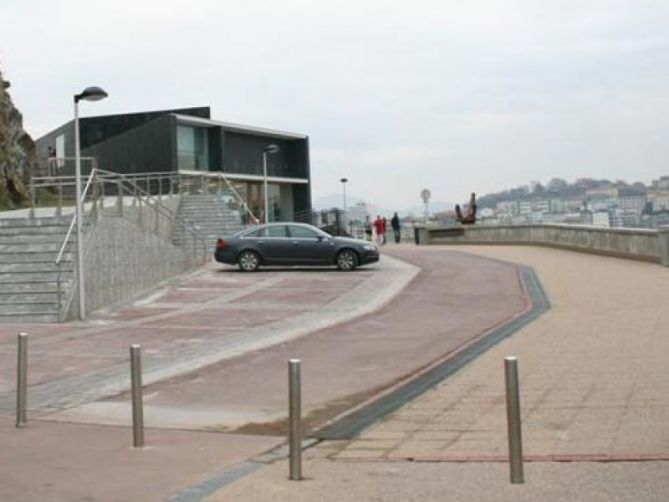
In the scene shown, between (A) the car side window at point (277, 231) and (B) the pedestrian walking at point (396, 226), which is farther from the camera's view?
(B) the pedestrian walking at point (396, 226)

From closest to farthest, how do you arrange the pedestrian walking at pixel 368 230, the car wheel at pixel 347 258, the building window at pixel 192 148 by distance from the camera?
the car wheel at pixel 347 258 → the pedestrian walking at pixel 368 230 → the building window at pixel 192 148

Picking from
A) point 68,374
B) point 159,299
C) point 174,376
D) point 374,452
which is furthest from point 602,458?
point 159,299

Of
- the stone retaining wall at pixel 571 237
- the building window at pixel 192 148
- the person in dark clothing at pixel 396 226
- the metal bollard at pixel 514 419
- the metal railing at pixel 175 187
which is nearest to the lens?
the metal bollard at pixel 514 419

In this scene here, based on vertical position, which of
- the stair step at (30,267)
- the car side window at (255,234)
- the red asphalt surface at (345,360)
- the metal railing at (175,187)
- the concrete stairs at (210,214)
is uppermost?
the metal railing at (175,187)

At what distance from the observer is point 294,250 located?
1062 inches

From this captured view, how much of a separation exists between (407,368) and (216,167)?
54184 mm

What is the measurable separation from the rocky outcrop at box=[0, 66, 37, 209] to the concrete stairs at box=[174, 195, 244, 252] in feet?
20.8

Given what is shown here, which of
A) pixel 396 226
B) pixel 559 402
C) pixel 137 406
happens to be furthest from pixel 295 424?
pixel 396 226

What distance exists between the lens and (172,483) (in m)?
6.40

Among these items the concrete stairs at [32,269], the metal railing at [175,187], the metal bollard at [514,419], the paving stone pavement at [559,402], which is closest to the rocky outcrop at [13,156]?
the metal railing at [175,187]

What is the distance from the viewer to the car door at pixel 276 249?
88.5 feet

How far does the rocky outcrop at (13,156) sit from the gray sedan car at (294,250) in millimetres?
12354

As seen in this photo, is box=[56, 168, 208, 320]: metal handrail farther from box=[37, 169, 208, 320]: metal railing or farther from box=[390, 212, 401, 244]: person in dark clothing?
box=[390, 212, 401, 244]: person in dark clothing

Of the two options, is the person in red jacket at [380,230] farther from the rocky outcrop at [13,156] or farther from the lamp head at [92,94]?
the lamp head at [92,94]
